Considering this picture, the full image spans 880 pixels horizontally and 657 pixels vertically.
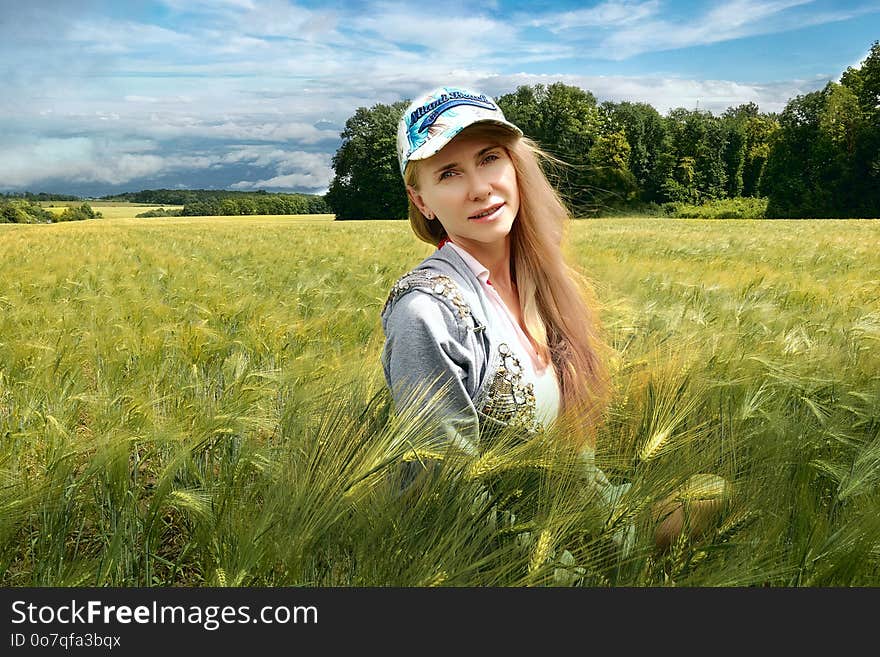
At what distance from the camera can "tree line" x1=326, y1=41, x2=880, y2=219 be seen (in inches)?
1597

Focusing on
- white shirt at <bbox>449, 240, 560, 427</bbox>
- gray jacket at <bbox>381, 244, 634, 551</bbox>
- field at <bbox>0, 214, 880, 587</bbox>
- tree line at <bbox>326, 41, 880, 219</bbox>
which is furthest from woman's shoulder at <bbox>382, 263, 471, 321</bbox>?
→ tree line at <bbox>326, 41, 880, 219</bbox>

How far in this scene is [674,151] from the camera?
55.1 m

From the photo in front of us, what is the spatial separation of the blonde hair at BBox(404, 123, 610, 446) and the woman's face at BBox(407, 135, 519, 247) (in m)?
0.09

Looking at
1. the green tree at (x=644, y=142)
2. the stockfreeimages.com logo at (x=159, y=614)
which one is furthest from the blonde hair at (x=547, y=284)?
the green tree at (x=644, y=142)

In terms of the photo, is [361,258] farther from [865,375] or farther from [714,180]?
[714,180]

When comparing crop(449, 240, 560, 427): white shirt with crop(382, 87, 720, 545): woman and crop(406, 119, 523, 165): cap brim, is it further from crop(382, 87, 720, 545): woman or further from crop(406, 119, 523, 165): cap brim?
crop(406, 119, 523, 165): cap brim

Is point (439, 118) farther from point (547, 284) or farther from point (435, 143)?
point (547, 284)

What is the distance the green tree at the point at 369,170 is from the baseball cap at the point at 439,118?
4011 centimetres

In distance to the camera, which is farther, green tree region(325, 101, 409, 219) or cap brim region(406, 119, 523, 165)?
green tree region(325, 101, 409, 219)

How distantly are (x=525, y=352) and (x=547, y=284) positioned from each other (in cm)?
26

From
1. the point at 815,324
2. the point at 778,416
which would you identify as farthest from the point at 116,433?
the point at 815,324

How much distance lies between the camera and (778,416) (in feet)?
5.37

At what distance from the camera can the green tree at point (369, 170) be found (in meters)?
42.3

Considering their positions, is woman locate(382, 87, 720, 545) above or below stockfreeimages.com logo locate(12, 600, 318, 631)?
above
